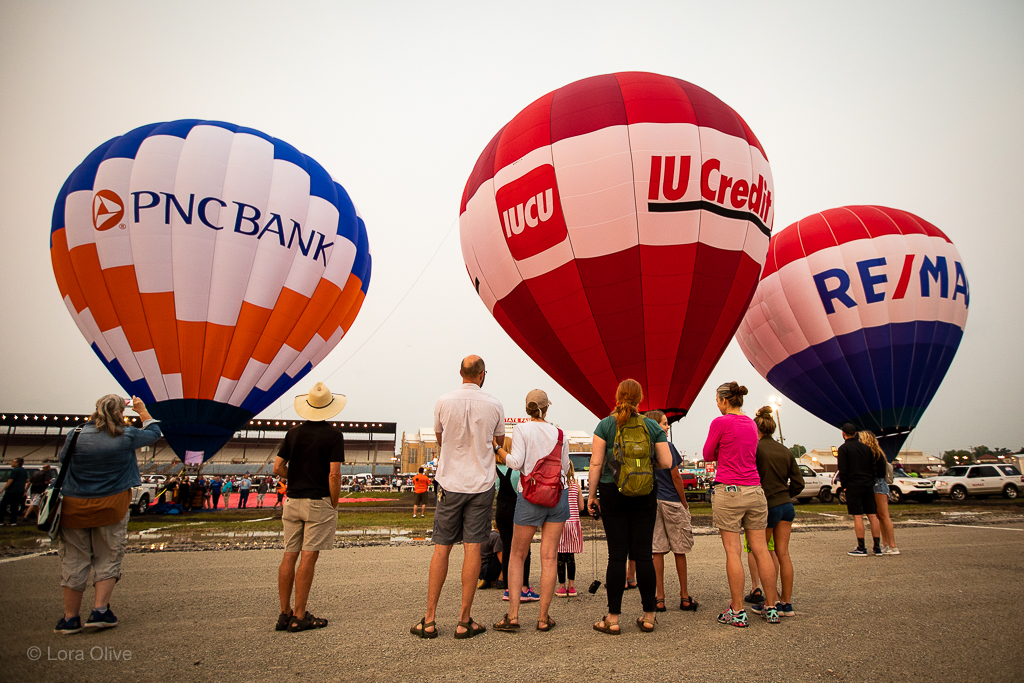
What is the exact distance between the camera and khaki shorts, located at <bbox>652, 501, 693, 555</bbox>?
15.2 ft

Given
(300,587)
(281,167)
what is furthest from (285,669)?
(281,167)

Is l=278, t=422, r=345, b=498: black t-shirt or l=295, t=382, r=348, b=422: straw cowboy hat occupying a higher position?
l=295, t=382, r=348, b=422: straw cowboy hat

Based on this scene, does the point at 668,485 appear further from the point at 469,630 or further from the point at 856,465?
the point at 856,465

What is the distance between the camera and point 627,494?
3.79m

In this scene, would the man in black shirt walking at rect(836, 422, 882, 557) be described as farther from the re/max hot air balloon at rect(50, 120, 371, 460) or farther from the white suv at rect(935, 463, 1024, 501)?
the white suv at rect(935, 463, 1024, 501)

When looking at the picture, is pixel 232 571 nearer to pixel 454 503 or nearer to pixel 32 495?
pixel 454 503

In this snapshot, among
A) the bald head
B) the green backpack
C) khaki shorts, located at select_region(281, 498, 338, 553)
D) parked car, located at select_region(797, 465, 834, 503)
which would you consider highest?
the bald head

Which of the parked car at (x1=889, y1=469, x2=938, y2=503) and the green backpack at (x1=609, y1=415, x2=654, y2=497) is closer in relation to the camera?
the green backpack at (x1=609, y1=415, x2=654, y2=497)

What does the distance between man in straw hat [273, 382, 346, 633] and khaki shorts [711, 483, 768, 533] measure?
9.75 feet

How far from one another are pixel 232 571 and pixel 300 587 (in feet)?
10.3

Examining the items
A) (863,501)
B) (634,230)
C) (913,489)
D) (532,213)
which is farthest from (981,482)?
(532,213)

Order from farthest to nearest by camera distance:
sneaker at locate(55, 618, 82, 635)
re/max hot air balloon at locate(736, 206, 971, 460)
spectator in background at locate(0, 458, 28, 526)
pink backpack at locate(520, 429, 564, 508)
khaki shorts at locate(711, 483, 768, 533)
Result: re/max hot air balloon at locate(736, 206, 971, 460) → spectator in background at locate(0, 458, 28, 526) → khaki shorts at locate(711, 483, 768, 533) → pink backpack at locate(520, 429, 564, 508) → sneaker at locate(55, 618, 82, 635)

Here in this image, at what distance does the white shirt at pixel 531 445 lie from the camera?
159 inches

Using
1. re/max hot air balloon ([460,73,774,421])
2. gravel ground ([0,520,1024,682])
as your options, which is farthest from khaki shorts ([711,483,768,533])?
re/max hot air balloon ([460,73,774,421])
